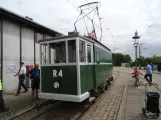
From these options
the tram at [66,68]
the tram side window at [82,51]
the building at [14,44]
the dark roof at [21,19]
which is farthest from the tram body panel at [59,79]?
the building at [14,44]

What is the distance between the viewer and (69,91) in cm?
803

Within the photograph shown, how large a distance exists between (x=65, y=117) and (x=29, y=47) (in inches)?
346

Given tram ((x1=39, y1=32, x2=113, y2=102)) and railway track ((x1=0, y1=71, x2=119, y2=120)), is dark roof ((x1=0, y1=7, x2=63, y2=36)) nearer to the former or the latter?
tram ((x1=39, y1=32, x2=113, y2=102))

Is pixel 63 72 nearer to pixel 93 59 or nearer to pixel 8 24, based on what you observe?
pixel 93 59

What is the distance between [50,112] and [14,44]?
6.64m

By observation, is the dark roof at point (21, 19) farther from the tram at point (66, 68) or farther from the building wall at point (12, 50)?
the tram at point (66, 68)

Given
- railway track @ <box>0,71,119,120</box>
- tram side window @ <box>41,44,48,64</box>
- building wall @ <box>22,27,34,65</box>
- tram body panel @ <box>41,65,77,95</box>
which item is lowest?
railway track @ <box>0,71,119,120</box>

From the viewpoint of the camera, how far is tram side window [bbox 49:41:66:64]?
8.34 m

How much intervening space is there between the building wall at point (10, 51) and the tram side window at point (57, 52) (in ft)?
16.9

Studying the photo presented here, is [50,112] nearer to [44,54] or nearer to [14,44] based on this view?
[44,54]

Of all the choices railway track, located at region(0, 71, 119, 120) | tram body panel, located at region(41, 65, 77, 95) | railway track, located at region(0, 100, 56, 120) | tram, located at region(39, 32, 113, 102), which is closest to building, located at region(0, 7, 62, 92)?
railway track, located at region(0, 100, 56, 120)

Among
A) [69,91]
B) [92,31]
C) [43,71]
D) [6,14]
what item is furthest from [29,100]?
[92,31]

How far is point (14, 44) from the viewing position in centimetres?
1351

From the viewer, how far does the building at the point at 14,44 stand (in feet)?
40.9
